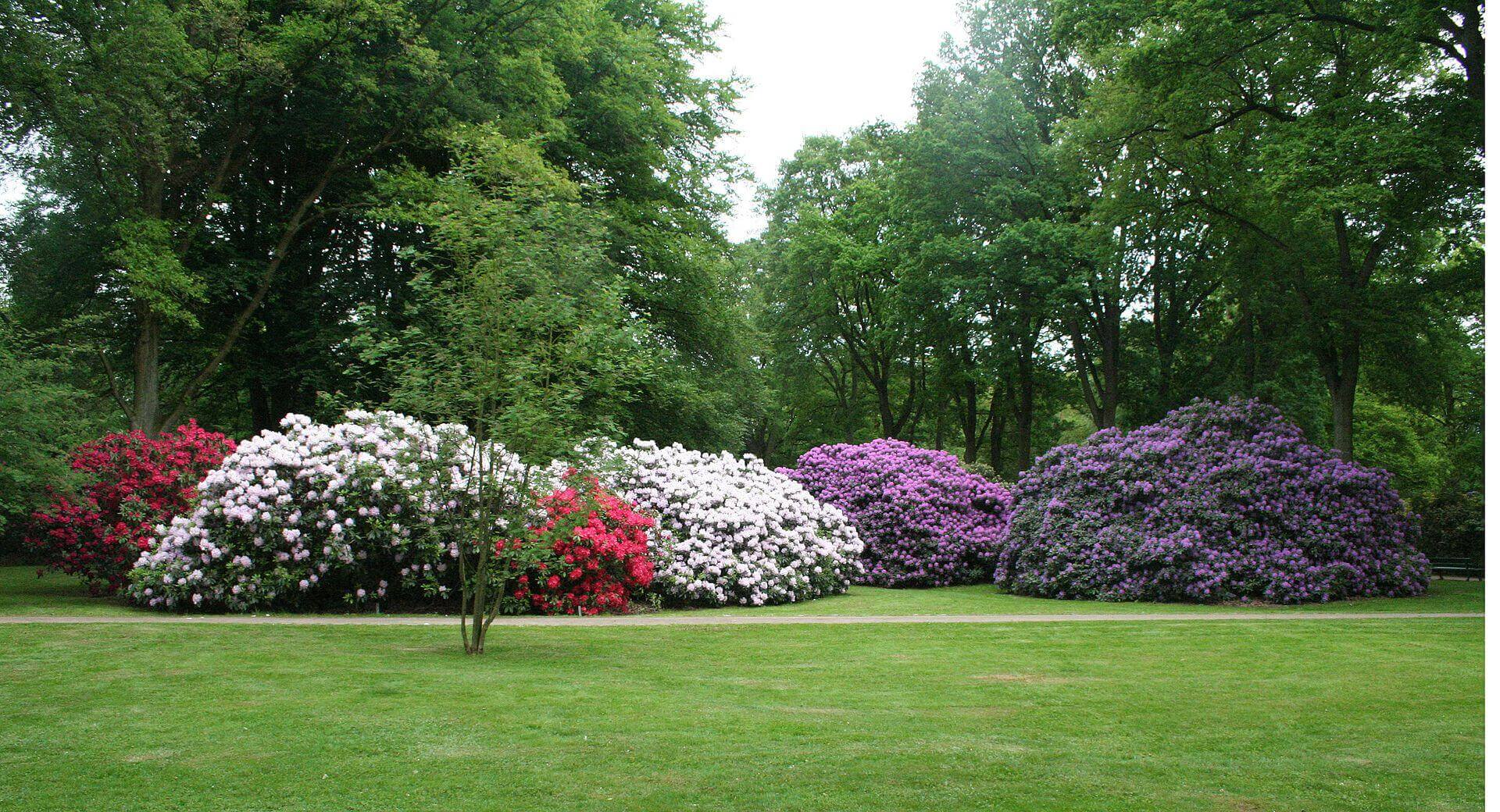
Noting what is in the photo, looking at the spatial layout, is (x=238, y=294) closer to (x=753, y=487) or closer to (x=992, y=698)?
(x=753, y=487)

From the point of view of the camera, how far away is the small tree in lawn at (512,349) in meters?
9.12

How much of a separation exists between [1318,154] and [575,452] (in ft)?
42.3

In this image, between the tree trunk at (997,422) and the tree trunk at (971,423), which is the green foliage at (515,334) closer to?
the tree trunk at (971,423)

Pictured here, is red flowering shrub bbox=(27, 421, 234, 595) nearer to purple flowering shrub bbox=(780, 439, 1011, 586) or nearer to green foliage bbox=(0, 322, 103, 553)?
green foliage bbox=(0, 322, 103, 553)

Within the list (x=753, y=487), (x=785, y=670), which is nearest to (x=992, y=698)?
(x=785, y=670)

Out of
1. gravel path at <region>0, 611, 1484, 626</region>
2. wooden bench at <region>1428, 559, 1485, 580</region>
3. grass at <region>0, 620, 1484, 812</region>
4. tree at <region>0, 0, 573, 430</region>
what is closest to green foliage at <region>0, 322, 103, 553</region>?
gravel path at <region>0, 611, 1484, 626</region>

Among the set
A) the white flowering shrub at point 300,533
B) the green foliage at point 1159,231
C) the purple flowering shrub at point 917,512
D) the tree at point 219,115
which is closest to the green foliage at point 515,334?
the white flowering shrub at point 300,533

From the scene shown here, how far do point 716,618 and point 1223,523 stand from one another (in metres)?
8.32

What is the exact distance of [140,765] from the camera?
525 centimetres

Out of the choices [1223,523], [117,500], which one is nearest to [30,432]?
[117,500]

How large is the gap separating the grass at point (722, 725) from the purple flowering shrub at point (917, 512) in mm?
9908

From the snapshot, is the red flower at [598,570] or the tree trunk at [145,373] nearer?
the red flower at [598,570]

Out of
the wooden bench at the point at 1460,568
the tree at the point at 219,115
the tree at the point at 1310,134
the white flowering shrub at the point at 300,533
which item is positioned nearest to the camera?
the white flowering shrub at the point at 300,533

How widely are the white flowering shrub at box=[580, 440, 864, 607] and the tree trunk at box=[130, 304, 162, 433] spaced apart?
8.73m
